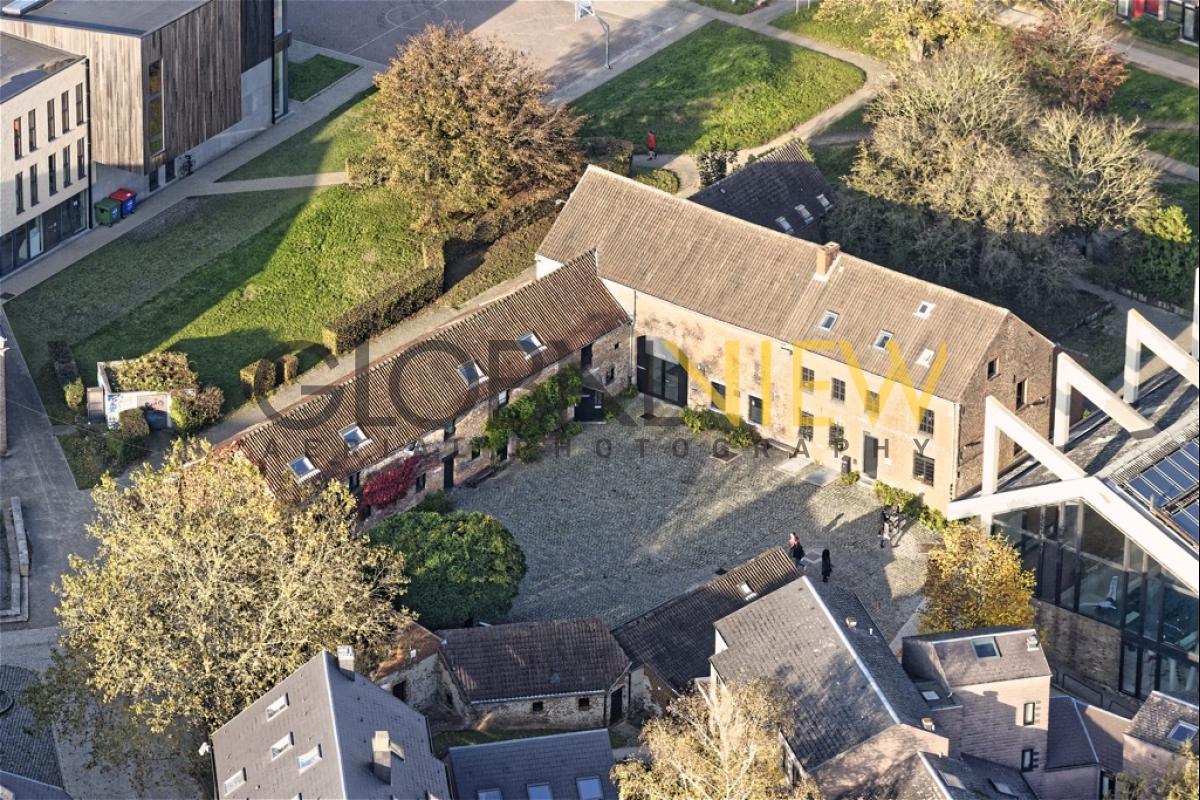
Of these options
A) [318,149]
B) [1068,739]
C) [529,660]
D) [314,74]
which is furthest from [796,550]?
[314,74]

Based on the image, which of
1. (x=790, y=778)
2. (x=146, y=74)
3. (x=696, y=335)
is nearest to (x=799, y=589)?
(x=790, y=778)

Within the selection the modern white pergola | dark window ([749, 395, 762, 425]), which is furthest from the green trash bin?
the modern white pergola

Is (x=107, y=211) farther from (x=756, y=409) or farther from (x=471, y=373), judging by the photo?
(x=756, y=409)

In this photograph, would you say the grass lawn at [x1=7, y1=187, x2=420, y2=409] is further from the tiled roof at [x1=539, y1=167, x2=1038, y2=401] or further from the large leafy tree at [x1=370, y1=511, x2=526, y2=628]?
the large leafy tree at [x1=370, y1=511, x2=526, y2=628]

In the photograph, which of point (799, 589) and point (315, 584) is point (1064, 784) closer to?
point (799, 589)

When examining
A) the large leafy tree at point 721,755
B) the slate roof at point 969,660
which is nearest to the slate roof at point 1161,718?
the slate roof at point 969,660

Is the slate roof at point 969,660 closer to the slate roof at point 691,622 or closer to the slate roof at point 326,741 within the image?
the slate roof at point 691,622
